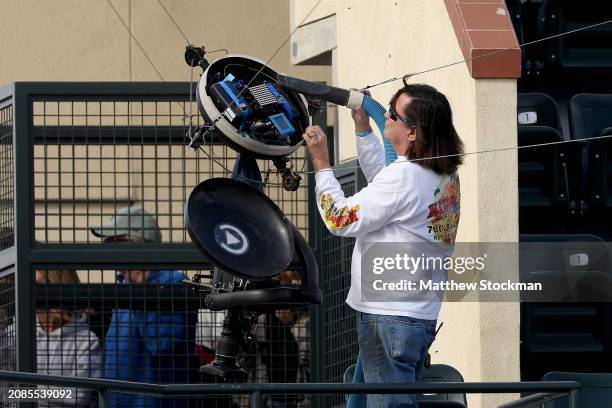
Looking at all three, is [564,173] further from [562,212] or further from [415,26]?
[415,26]

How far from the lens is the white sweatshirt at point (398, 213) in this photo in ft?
18.9

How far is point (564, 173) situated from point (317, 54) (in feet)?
8.58

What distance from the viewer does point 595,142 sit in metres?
8.23

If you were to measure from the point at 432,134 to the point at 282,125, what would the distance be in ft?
2.14

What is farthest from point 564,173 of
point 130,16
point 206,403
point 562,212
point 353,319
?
point 130,16

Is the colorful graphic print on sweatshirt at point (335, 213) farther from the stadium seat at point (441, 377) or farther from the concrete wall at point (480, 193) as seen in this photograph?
the concrete wall at point (480, 193)

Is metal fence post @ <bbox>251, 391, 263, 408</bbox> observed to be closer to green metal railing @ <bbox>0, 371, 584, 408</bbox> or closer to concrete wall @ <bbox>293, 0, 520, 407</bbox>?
green metal railing @ <bbox>0, 371, 584, 408</bbox>

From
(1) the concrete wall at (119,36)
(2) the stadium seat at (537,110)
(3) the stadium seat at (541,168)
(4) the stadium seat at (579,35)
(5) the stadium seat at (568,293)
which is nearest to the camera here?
(5) the stadium seat at (568,293)

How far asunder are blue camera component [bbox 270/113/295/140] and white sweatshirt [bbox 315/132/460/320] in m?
0.34

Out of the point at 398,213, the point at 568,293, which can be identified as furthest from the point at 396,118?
the point at 568,293

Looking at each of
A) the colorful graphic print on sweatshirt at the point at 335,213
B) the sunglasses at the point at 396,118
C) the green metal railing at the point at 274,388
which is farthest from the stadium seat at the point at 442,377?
the sunglasses at the point at 396,118

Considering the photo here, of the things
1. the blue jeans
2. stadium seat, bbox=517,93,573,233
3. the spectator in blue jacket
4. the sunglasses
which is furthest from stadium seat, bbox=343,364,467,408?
stadium seat, bbox=517,93,573,233

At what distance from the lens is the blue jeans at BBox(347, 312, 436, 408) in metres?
5.72

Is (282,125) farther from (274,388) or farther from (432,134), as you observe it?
(274,388)
